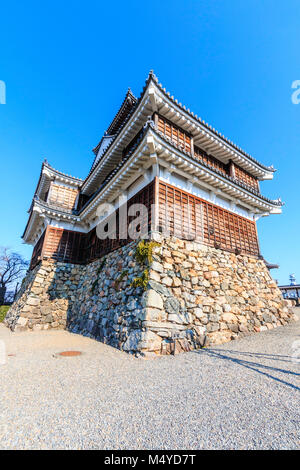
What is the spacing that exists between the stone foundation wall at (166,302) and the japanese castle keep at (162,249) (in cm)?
4

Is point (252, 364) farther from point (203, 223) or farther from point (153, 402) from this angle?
point (203, 223)

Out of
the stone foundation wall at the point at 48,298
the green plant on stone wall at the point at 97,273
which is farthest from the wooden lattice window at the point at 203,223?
the stone foundation wall at the point at 48,298

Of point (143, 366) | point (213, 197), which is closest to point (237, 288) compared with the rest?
point (213, 197)

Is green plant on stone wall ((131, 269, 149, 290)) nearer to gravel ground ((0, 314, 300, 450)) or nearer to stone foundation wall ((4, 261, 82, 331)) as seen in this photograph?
gravel ground ((0, 314, 300, 450))

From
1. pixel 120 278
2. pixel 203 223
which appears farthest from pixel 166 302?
pixel 203 223

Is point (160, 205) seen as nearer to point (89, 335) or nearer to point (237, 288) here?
point (237, 288)

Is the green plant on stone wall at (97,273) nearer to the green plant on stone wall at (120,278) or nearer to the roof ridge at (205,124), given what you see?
the green plant on stone wall at (120,278)

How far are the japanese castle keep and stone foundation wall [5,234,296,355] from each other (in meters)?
0.04

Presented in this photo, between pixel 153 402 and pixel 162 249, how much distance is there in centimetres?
483

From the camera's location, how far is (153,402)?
9.94 ft

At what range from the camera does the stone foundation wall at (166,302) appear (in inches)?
243

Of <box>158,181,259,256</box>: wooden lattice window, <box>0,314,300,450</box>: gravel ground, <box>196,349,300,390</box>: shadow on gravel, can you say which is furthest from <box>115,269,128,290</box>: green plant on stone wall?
<box>196,349,300,390</box>: shadow on gravel

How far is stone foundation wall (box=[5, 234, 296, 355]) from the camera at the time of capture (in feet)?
20.2

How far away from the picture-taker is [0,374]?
4.39m
